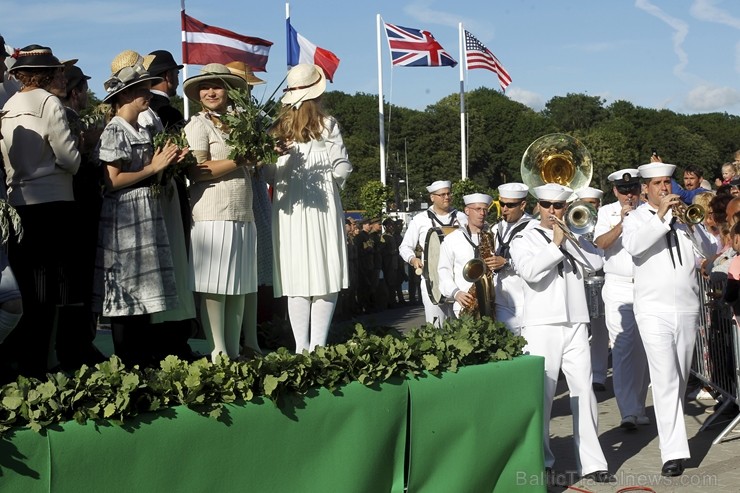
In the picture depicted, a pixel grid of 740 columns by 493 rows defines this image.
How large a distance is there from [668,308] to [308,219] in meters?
2.61

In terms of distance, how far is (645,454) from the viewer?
8289 mm

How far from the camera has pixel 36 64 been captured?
6.26 metres

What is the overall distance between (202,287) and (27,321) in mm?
1015

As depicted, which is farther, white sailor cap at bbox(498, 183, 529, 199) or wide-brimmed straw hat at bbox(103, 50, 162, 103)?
white sailor cap at bbox(498, 183, 529, 199)

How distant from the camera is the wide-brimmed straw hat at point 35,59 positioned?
20.5 feet

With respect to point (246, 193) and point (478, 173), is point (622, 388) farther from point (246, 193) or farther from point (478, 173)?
point (478, 173)

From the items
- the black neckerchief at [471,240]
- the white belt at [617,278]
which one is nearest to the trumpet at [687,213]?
the black neckerchief at [471,240]

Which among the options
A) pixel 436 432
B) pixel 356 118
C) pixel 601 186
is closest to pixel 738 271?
pixel 436 432

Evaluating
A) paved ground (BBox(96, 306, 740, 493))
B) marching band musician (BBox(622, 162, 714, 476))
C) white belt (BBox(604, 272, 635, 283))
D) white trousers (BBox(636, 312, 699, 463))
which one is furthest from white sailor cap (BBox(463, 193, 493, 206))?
white trousers (BBox(636, 312, 699, 463))

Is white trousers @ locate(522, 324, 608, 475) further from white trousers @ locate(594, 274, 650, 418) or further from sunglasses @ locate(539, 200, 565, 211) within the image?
white trousers @ locate(594, 274, 650, 418)

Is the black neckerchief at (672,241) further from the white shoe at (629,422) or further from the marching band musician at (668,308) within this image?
the white shoe at (629,422)

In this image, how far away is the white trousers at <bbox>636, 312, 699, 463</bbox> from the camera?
7.55m

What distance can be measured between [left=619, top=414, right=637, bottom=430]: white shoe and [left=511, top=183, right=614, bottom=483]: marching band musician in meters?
1.71

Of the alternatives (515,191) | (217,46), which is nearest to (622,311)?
(515,191)
